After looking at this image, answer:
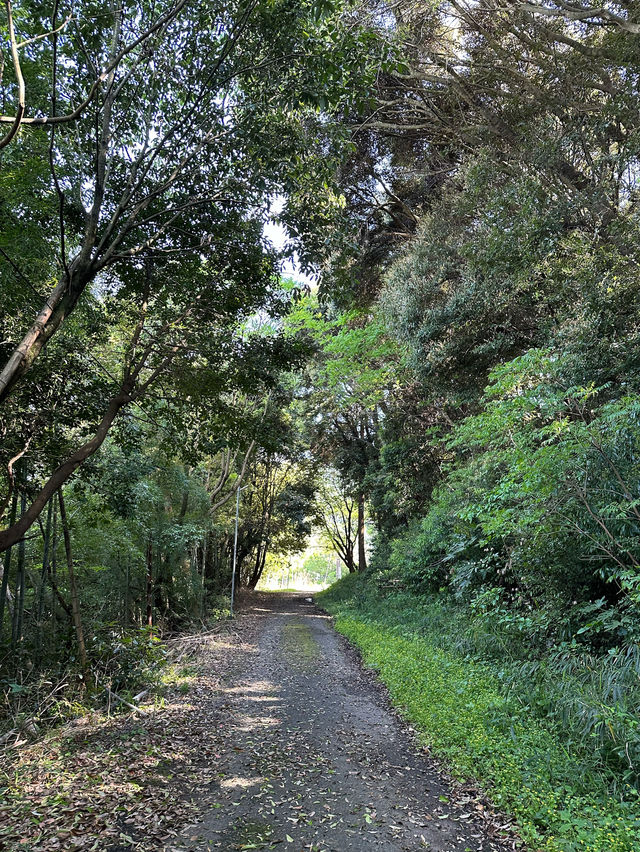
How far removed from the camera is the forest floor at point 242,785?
3.42 meters

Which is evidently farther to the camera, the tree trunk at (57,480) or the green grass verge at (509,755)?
the tree trunk at (57,480)

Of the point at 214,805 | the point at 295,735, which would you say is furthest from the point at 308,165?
the point at 295,735

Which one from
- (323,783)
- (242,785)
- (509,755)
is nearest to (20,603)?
(242,785)

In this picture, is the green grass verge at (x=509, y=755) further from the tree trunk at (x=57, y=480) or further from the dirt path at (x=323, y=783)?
the tree trunk at (x=57, y=480)

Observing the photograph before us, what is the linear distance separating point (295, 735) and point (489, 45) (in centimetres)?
1023

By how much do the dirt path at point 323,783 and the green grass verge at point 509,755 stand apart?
0.87 feet

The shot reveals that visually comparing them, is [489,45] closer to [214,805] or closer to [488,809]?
[488,809]

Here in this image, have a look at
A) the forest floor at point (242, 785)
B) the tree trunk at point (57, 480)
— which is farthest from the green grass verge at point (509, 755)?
the tree trunk at point (57, 480)

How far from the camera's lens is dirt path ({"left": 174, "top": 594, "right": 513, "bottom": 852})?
345 cm

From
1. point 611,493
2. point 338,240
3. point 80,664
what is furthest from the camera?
point 80,664

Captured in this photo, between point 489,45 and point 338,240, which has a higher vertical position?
point 489,45

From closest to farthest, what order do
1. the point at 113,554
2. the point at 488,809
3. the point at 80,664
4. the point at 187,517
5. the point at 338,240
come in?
the point at 488,809 → the point at 338,240 → the point at 80,664 → the point at 113,554 → the point at 187,517

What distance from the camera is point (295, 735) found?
216 inches

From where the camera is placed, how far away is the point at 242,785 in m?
4.24
